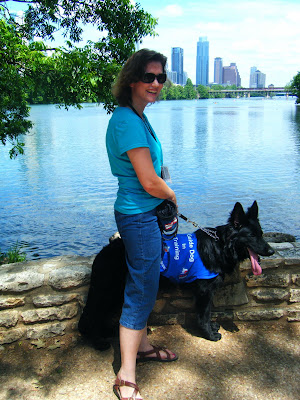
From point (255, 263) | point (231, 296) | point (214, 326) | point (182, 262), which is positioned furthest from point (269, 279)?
point (182, 262)

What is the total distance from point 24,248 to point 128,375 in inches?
257

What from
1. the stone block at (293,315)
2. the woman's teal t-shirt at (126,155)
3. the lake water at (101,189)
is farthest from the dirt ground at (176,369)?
the lake water at (101,189)

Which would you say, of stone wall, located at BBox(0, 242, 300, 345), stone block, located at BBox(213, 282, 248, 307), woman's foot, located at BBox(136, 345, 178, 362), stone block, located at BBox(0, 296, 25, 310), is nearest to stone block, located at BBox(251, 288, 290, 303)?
stone wall, located at BBox(0, 242, 300, 345)

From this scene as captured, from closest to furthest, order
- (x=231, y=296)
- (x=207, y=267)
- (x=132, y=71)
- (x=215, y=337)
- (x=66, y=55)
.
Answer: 1. (x=132, y=71)
2. (x=207, y=267)
3. (x=215, y=337)
4. (x=231, y=296)
5. (x=66, y=55)

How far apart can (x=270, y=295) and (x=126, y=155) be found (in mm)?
1986

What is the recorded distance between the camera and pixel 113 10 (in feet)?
21.1

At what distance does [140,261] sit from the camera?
2.52 m

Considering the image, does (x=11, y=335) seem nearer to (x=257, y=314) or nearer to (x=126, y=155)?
(x=126, y=155)

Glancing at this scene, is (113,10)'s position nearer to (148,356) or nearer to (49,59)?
(49,59)

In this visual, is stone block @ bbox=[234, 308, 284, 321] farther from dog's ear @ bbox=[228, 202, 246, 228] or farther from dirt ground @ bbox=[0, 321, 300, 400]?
dog's ear @ bbox=[228, 202, 246, 228]

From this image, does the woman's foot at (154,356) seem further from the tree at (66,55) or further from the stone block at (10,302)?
the tree at (66,55)

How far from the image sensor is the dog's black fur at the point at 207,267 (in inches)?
117

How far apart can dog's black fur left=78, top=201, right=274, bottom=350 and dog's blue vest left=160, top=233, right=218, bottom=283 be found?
0.19 ft

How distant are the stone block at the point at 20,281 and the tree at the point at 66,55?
9.60 ft
